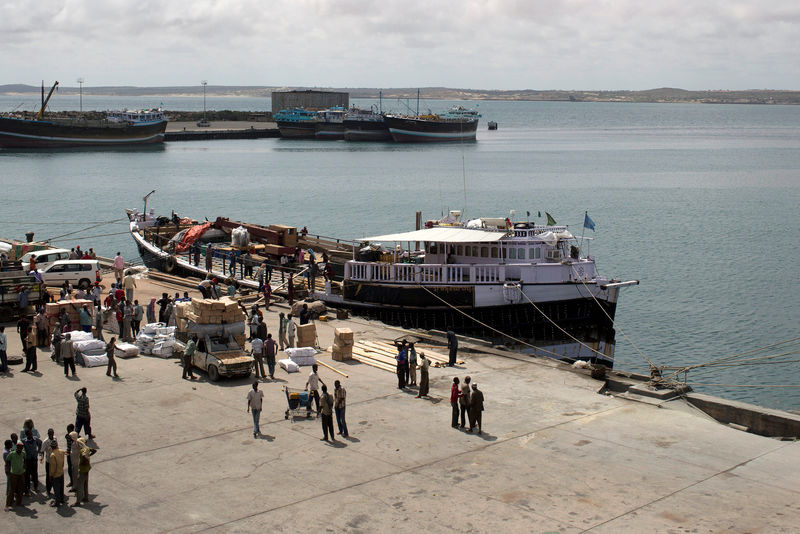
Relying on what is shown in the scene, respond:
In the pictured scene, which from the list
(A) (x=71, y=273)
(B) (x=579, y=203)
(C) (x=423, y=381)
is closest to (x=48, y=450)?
(C) (x=423, y=381)

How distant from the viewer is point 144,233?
143 feet

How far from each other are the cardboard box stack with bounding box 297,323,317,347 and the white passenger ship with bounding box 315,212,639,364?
609 cm

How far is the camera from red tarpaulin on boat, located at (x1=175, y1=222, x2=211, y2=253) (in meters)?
40.1

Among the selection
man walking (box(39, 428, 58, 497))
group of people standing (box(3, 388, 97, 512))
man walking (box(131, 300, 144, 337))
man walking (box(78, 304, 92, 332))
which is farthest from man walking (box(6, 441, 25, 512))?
man walking (box(131, 300, 144, 337))

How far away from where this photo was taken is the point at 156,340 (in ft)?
78.3

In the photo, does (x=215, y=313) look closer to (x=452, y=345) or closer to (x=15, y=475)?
(x=452, y=345)

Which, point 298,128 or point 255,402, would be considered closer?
point 255,402

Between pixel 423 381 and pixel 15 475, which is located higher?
pixel 15 475

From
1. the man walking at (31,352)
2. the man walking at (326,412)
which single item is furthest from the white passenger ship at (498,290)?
the man walking at (326,412)

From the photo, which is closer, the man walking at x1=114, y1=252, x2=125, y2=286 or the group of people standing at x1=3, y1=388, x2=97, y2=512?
the group of people standing at x1=3, y1=388, x2=97, y2=512

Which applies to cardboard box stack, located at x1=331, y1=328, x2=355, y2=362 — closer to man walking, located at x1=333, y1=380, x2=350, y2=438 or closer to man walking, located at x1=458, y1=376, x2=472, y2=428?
man walking, located at x1=333, y1=380, x2=350, y2=438

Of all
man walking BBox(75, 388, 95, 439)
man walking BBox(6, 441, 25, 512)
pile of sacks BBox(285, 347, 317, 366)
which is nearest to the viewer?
man walking BBox(6, 441, 25, 512)

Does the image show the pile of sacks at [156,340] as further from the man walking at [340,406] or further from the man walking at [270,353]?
the man walking at [340,406]

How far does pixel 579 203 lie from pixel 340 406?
68905 millimetres
